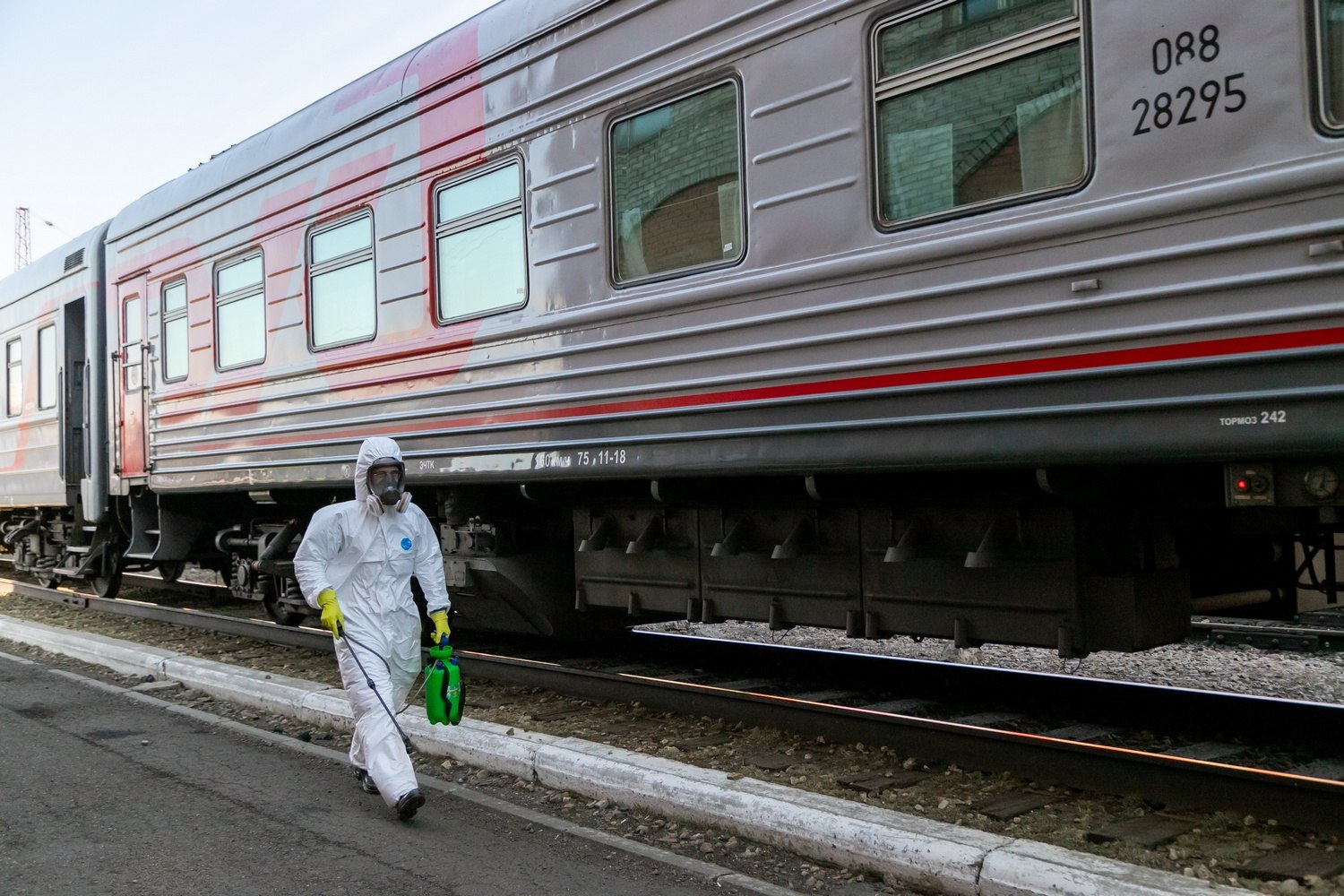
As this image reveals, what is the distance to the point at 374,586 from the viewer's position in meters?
5.07

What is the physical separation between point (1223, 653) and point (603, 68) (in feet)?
17.0

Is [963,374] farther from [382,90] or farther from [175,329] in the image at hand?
[175,329]

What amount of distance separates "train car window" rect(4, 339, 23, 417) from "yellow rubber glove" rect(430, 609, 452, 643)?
10578 mm

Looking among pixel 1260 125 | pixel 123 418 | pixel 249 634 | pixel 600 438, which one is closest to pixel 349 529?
pixel 600 438

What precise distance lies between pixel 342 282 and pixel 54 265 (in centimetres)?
650

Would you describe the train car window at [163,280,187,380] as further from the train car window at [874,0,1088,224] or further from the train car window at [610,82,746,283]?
the train car window at [874,0,1088,224]

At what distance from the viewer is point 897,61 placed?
15.2 ft

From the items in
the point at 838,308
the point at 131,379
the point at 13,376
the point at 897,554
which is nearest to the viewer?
the point at 838,308

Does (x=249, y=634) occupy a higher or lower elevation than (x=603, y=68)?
lower

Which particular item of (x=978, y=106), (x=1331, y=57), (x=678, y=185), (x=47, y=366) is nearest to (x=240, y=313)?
(x=678, y=185)

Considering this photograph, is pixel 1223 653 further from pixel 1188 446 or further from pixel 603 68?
pixel 603 68

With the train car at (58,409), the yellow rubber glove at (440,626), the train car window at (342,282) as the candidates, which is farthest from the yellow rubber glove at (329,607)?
the train car at (58,409)

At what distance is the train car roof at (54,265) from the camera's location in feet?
37.6

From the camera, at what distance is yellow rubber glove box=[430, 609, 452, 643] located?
16.4 ft
